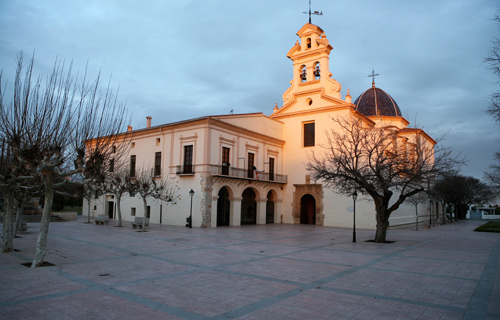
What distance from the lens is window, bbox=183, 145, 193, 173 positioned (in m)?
27.3

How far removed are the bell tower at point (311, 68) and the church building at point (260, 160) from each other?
0.09 m

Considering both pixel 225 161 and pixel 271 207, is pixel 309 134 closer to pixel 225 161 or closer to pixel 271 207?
pixel 271 207

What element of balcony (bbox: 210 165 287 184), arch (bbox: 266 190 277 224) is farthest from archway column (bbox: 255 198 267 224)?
balcony (bbox: 210 165 287 184)

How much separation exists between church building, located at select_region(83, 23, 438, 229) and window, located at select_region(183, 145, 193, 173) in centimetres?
8

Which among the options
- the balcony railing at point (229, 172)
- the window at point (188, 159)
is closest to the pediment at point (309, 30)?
the balcony railing at point (229, 172)

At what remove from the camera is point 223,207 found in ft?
97.9

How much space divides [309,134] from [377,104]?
1115 centimetres

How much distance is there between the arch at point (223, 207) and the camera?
2958cm

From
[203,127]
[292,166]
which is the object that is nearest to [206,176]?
[203,127]

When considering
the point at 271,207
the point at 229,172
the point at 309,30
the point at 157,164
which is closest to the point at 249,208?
the point at 271,207

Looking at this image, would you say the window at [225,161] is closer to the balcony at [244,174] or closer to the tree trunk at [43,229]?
the balcony at [244,174]

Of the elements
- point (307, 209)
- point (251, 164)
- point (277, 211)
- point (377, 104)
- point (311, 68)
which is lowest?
point (277, 211)

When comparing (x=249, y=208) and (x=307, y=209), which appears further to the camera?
(x=307, y=209)

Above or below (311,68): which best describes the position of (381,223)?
below
